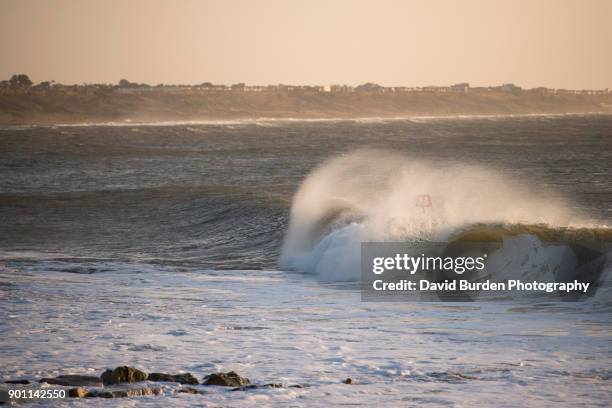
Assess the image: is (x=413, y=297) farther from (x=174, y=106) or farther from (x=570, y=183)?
(x=174, y=106)

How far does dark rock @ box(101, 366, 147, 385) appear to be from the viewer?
1005cm

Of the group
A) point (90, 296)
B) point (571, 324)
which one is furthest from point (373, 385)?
point (90, 296)

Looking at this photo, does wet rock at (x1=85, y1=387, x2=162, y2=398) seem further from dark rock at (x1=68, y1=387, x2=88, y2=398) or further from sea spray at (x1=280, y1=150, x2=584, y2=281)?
sea spray at (x1=280, y1=150, x2=584, y2=281)

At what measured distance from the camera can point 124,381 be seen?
33.0 ft

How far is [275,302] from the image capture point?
15.0m

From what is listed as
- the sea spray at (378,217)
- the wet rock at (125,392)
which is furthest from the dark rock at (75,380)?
the sea spray at (378,217)

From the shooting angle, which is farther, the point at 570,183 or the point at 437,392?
the point at 570,183

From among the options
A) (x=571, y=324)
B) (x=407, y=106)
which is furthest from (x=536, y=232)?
(x=407, y=106)

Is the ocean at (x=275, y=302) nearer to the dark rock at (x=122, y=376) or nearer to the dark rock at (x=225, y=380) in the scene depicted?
the dark rock at (x=225, y=380)

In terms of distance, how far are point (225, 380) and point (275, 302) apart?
16.1ft

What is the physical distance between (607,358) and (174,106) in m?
141

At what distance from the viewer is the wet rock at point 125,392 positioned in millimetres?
9625

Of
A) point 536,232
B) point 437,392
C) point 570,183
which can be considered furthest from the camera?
point 570,183

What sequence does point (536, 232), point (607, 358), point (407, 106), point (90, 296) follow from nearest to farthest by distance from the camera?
point (607, 358) → point (90, 296) → point (536, 232) → point (407, 106)
